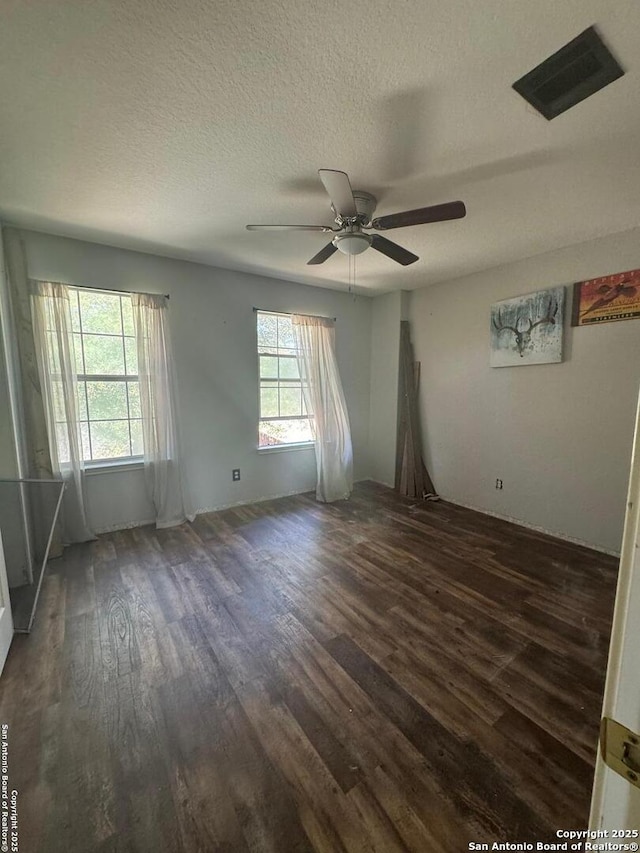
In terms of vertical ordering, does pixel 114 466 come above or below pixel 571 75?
below

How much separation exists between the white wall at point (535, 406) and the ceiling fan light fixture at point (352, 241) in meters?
1.96

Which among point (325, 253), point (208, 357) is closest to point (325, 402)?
point (208, 357)

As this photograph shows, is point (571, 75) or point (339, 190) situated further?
point (339, 190)

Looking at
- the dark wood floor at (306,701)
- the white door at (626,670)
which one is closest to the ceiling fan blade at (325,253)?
the white door at (626,670)

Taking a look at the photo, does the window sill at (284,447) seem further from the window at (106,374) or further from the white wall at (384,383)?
the window at (106,374)

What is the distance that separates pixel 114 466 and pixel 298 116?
296 centimetres

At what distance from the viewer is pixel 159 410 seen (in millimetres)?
3115

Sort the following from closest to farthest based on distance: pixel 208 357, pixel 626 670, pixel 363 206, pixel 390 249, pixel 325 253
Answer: pixel 626 670, pixel 363 206, pixel 390 249, pixel 325 253, pixel 208 357

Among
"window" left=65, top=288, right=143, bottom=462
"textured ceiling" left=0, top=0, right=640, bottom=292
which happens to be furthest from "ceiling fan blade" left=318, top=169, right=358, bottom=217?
"window" left=65, top=288, right=143, bottom=462

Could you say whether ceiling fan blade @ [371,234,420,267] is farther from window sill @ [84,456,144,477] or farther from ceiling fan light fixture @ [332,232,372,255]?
window sill @ [84,456,144,477]

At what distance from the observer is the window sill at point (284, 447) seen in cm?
389

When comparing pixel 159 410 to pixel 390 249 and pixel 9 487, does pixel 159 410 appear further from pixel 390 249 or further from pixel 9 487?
pixel 390 249

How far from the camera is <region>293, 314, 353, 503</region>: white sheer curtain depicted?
391cm

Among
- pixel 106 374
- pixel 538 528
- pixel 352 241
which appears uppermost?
pixel 352 241
